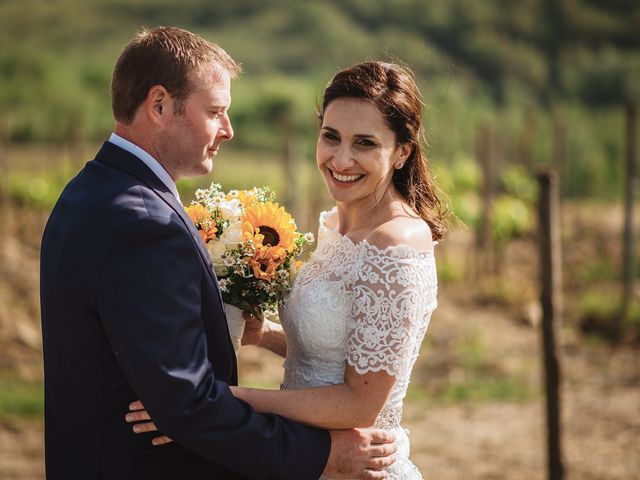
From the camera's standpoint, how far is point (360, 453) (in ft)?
9.98

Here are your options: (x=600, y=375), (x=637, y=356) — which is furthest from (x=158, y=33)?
(x=637, y=356)

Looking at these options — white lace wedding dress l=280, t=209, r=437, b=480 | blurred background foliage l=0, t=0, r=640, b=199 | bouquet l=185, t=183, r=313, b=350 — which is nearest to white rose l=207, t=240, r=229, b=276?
bouquet l=185, t=183, r=313, b=350

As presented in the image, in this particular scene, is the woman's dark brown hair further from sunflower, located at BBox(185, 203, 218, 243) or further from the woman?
sunflower, located at BBox(185, 203, 218, 243)

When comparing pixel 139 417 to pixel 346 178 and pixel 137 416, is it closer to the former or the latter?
pixel 137 416

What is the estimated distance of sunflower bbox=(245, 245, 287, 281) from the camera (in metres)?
3.19

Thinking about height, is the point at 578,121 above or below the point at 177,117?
above

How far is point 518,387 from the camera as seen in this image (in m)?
8.88

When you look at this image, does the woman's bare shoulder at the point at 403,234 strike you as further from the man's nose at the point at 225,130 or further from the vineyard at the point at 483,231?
the man's nose at the point at 225,130

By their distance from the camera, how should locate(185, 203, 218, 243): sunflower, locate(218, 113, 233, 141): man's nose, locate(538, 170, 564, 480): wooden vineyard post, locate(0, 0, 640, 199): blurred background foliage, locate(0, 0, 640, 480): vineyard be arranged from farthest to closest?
locate(0, 0, 640, 199): blurred background foliage → locate(0, 0, 640, 480): vineyard → locate(538, 170, 564, 480): wooden vineyard post → locate(185, 203, 218, 243): sunflower → locate(218, 113, 233, 141): man's nose

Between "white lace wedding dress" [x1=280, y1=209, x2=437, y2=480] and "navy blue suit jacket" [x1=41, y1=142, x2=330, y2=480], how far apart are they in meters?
0.33

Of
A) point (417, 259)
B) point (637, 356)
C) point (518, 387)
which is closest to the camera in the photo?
point (417, 259)

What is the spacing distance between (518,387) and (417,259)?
6153 millimetres

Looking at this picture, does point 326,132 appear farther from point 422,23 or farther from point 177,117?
point 422,23

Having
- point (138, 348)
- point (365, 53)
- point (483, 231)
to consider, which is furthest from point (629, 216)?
point (365, 53)
